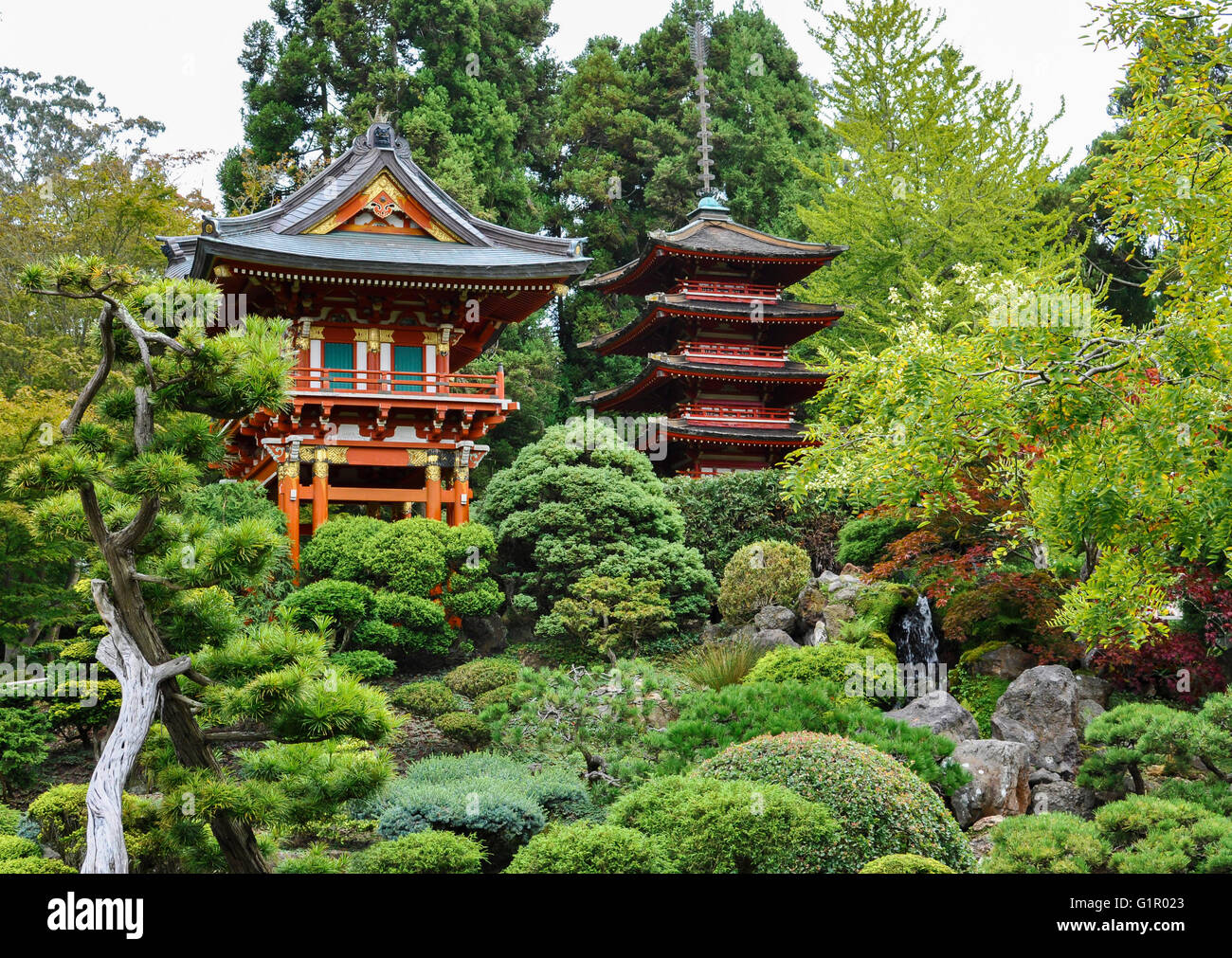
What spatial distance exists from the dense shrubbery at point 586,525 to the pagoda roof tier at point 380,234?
10.3 feet

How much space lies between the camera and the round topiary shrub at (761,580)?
17.1 m

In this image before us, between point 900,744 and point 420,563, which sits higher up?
point 420,563

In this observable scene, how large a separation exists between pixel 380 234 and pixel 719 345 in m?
9.03

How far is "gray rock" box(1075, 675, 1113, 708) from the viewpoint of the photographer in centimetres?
1380

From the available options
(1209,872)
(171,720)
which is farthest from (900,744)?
(171,720)

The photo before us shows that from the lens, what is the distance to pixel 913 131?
27625mm

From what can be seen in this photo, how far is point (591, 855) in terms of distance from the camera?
765 cm

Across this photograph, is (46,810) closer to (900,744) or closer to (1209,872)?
(900,744)

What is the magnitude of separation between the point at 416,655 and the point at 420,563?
5.05ft

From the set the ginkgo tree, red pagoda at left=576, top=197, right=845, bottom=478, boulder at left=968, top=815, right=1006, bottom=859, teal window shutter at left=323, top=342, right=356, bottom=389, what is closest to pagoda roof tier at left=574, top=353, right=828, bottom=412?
red pagoda at left=576, top=197, right=845, bottom=478

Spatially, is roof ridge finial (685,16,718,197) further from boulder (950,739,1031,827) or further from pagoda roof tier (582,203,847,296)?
boulder (950,739,1031,827)

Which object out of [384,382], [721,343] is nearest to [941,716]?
[384,382]

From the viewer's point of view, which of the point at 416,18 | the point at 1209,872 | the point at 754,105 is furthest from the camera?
the point at 754,105

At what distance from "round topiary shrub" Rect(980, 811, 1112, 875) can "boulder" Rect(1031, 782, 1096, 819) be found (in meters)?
3.01
